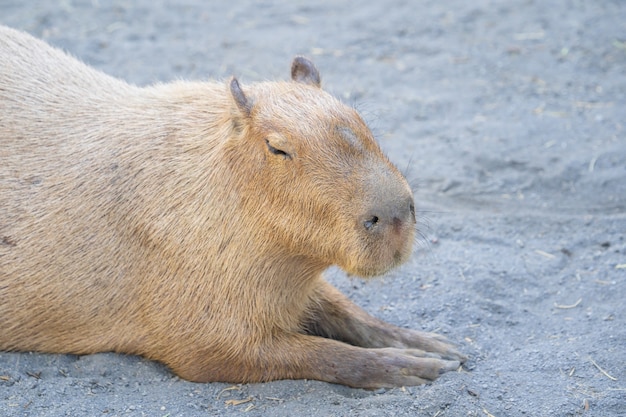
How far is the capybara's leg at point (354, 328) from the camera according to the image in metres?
4.46

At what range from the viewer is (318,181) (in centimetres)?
372

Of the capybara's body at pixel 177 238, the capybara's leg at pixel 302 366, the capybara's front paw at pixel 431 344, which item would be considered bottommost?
the capybara's front paw at pixel 431 344

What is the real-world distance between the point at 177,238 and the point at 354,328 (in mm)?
1088

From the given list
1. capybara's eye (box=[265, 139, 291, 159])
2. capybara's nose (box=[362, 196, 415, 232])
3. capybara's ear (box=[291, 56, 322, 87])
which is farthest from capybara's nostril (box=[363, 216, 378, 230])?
capybara's ear (box=[291, 56, 322, 87])

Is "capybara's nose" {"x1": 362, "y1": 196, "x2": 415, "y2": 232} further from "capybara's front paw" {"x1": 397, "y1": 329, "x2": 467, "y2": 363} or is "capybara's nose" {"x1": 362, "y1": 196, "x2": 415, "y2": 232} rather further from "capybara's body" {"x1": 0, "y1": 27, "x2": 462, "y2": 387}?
"capybara's front paw" {"x1": 397, "y1": 329, "x2": 467, "y2": 363}

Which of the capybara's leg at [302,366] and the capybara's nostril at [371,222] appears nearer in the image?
the capybara's nostril at [371,222]

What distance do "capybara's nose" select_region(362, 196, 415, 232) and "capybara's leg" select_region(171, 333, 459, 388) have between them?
81 centimetres

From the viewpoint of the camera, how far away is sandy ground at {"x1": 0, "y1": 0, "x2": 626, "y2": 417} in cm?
400

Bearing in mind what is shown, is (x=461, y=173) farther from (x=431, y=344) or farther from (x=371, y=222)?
(x=371, y=222)

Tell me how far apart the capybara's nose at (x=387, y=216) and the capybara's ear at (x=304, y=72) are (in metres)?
0.88

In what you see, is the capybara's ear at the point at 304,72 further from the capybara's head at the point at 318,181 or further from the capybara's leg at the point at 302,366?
the capybara's leg at the point at 302,366

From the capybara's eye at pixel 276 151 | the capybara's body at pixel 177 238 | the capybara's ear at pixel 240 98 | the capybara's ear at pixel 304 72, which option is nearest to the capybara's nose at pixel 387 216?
the capybara's body at pixel 177 238

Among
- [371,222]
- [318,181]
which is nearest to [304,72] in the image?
[318,181]

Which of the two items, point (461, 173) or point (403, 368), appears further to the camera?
point (461, 173)
